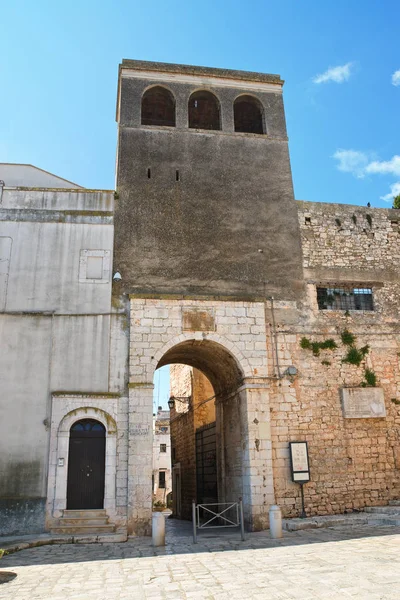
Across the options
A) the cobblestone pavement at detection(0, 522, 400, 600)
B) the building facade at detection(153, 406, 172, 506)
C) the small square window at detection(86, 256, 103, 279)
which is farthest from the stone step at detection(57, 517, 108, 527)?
the building facade at detection(153, 406, 172, 506)

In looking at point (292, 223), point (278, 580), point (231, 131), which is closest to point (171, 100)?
point (231, 131)

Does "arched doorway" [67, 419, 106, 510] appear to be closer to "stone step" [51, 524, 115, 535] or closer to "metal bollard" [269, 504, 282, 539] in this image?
"stone step" [51, 524, 115, 535]

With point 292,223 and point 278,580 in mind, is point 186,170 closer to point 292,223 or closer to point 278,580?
point 292,223

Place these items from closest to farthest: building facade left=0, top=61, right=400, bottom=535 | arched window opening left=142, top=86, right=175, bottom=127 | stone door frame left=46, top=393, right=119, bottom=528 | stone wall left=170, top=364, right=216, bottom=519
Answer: stone door frame left=46, top=393, right=119, bottom=528 → building facade left=0, top=61, right=400, bottom=535 → arched window opening left=142, top=86, right=175, bottom=127 → stone wall left=170, top=364, right=216, bottom=519

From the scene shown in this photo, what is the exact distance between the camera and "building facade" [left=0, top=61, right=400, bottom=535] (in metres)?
11.2

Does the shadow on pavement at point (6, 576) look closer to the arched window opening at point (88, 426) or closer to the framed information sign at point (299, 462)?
the arched window opening at point (88, 426)

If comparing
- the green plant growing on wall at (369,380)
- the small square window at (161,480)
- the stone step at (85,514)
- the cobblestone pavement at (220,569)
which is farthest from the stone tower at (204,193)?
the small square window at (161,480)

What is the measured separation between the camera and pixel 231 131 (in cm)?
1483

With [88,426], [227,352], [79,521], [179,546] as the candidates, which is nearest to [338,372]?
[227,352]

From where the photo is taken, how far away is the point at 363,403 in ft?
41.2

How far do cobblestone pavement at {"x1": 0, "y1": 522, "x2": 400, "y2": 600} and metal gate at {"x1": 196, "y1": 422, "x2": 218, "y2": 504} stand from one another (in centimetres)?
501

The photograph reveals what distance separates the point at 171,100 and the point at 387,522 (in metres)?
13.2

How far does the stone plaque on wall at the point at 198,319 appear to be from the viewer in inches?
484

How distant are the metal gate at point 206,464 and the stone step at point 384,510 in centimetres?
466
